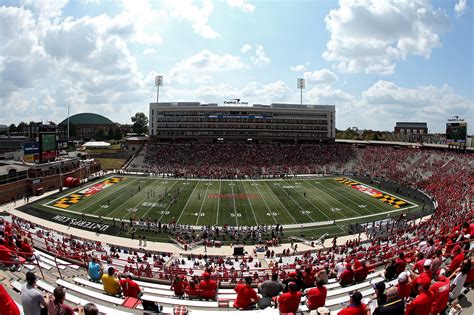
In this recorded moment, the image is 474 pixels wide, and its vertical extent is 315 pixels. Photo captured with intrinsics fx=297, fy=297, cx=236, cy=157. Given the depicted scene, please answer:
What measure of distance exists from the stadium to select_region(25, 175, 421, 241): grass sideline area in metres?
0.20

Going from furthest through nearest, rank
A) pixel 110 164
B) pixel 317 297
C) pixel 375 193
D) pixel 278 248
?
pixel 110 164, pixel 375 193, pixel 278 248, pixel 317 297

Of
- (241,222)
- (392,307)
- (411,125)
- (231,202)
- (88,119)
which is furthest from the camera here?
(88,119)

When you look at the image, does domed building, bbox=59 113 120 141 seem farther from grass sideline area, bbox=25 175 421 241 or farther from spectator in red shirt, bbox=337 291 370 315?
spectator in red shirt, bbox=337 291 370 315

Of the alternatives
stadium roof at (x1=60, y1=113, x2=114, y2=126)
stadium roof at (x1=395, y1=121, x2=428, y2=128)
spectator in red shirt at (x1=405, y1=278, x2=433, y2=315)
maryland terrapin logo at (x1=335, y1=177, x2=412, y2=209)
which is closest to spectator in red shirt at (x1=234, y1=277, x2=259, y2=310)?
spectator in red shirt at (x1=405, y1=278, x2=433, y2=315)

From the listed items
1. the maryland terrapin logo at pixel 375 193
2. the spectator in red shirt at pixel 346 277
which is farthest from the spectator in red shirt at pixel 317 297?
the maryland terrapin logo at pixel 375 193

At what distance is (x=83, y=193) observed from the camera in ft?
126

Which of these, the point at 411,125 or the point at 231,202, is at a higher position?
the point at 411,125

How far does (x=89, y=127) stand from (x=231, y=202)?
148 meters

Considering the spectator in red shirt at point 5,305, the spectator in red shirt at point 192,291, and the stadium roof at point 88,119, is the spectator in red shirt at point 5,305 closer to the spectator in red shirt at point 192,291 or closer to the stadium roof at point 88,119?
the spectator in red shirt at point 192,291

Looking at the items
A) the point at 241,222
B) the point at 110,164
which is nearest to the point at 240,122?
the point at 110,164

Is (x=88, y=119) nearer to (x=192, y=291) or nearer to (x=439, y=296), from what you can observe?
(x=192, y=291)

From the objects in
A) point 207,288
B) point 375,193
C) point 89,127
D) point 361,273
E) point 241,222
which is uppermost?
point 89,127

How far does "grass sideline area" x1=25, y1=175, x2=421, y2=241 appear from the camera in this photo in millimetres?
29406

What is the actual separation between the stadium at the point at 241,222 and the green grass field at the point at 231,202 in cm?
22
